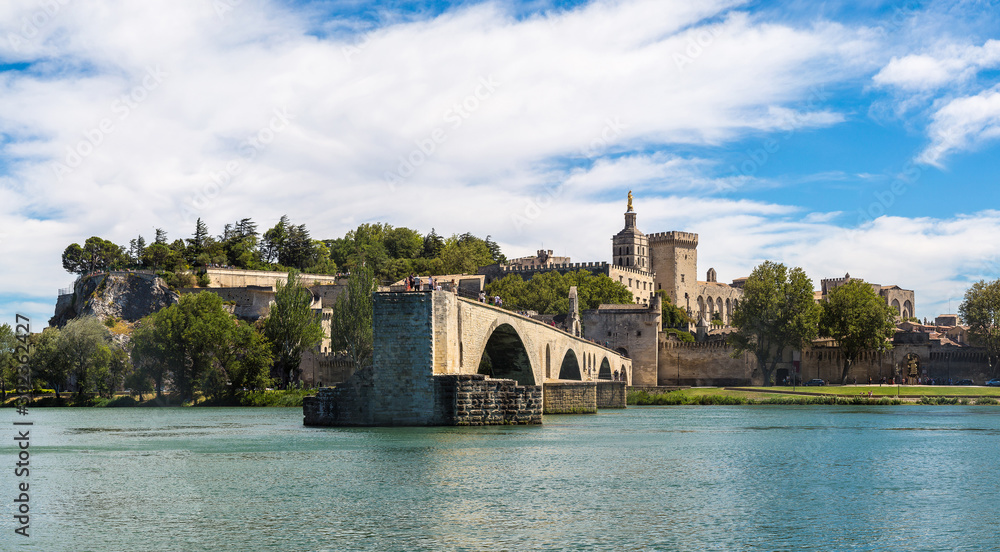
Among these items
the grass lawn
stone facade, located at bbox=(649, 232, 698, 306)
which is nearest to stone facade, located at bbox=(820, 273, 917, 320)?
stone facade, located at bbox=(649, 232, 698, 306)

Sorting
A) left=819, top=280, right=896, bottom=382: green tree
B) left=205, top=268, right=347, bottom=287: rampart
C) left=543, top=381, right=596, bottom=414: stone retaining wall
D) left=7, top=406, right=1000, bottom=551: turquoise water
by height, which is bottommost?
left=7, top=406, right=1000, bottom=551: turquoise water

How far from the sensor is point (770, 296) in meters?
73.2

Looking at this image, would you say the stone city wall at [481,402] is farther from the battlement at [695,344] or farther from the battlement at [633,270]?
the battlement at [633,270]

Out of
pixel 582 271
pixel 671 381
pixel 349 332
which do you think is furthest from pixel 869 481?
pixel 582 271

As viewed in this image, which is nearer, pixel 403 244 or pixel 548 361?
pixel 548 361

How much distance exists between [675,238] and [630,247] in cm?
628

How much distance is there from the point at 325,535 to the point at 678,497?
24.5 feet

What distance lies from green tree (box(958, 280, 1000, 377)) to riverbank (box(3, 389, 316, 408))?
49470 millimetres

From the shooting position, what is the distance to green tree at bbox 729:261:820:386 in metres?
72.3

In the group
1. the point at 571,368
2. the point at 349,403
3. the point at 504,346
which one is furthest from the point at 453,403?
the point at 571,368

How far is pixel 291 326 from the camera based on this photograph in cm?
5969

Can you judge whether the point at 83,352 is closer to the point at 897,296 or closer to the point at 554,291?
the point at 554,291

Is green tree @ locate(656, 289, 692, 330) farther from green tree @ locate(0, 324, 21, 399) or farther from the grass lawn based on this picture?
green tree @ locate(0, 324, 21, 399)

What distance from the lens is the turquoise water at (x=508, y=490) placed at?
50.0 feet
